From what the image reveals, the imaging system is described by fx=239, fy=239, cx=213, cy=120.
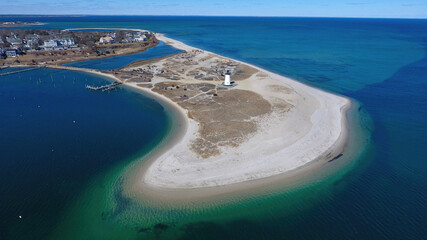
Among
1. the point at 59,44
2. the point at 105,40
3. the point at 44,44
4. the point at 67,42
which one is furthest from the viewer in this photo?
the point at 105,40

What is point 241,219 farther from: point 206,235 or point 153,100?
point 153,100

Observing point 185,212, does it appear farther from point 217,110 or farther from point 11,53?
point 11,53

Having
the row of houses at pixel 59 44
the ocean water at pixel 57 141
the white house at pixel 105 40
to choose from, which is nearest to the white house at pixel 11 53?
the row of houses at pixel 59 44

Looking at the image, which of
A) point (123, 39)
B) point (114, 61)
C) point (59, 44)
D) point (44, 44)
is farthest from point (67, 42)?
point (114, 61)

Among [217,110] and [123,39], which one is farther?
[123,39]

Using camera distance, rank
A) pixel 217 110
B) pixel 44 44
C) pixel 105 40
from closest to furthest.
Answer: pixel 217 110, pixel 44 44, pixel 105 40

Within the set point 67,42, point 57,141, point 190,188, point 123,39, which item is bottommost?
point 190,188

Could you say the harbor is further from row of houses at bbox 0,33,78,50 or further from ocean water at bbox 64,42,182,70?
row of houses at bbox 0,33,78,50

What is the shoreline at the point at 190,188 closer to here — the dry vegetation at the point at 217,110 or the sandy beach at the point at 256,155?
the sandy beach at the point at 256,155

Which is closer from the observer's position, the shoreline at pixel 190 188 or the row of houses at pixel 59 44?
the shoreline at pixel 190 188
